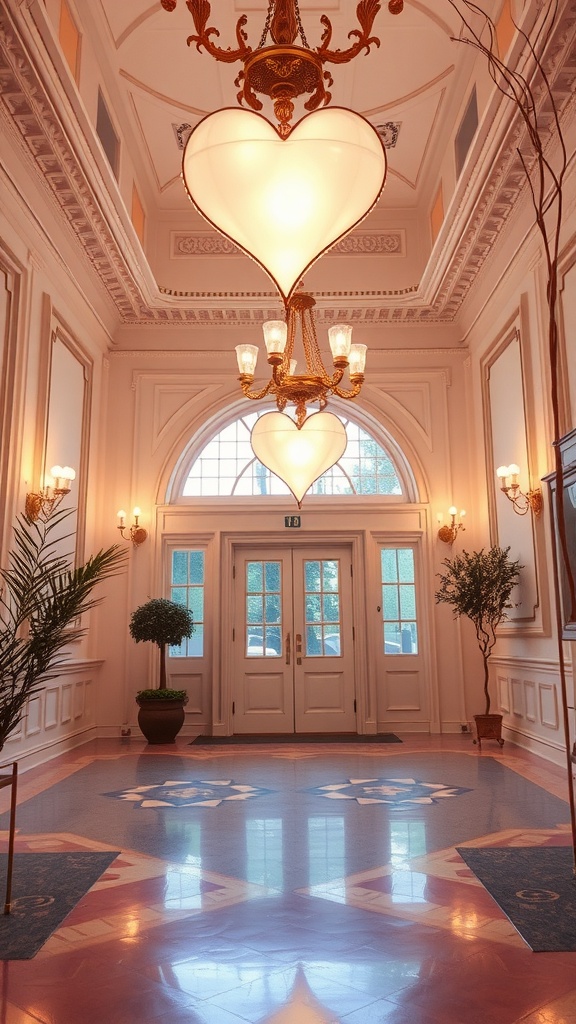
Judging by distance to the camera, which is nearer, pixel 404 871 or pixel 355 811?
pixel 404 871

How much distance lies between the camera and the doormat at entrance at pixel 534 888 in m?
2.69

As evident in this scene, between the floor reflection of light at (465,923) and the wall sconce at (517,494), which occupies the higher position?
the wall sconce at (517,494)

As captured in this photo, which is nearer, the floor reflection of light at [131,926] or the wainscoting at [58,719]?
the floor reflection of light at [131,926]

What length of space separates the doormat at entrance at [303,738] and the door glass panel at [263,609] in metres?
0.96

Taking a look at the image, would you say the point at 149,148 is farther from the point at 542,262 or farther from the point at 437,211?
the point at 542,262

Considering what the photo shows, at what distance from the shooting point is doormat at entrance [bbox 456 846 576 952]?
2688 millimetres

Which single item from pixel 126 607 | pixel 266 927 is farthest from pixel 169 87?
pixel 266 927

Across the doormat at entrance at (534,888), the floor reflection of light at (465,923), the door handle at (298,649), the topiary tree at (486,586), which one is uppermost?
the topiary tree at (486,586)

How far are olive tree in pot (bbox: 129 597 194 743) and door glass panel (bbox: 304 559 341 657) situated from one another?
5.49 feet

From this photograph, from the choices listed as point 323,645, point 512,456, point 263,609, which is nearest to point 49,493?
point 263,609

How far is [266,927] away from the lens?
2820 mm

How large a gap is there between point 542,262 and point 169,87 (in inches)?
158

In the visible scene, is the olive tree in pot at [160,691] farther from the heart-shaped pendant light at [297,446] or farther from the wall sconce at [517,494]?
the wall sconce at [517,494]

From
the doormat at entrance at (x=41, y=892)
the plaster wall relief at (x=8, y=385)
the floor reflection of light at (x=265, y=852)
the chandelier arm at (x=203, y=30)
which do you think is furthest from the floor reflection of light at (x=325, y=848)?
the chandelier arm at (x=203, y=30)
